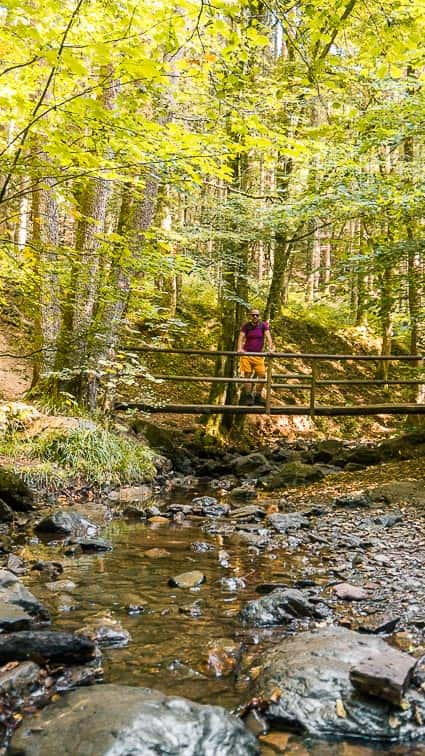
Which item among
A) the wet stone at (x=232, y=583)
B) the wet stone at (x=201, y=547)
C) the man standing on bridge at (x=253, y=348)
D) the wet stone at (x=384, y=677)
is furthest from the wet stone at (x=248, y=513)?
the man standing on bridge at (x=253, y=348)

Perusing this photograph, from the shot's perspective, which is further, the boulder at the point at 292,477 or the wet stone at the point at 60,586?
the boulder at the point at 292,477

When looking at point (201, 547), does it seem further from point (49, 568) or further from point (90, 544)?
point (49, 568)

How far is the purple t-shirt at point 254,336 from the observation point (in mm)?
10852

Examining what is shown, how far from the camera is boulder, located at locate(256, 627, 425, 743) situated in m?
2.36

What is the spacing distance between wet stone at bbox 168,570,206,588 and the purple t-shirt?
7.01m

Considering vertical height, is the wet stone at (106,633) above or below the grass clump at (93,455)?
below

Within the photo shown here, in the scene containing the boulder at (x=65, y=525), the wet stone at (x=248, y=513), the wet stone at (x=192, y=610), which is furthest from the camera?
the wet stone at (x=248, y=513)

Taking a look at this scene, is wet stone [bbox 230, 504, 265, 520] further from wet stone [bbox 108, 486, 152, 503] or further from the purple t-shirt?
the purple t-shirt

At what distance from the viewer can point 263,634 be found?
10.9ft

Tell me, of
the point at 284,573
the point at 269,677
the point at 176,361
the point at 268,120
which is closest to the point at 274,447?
the point at 176,361

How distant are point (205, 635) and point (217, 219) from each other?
915 centimetres

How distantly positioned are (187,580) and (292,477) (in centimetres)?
465

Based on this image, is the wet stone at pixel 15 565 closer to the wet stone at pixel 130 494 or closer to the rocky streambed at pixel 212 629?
the rocky streambed at pixel 212 629

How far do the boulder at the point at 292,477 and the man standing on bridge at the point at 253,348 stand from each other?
257 cm
